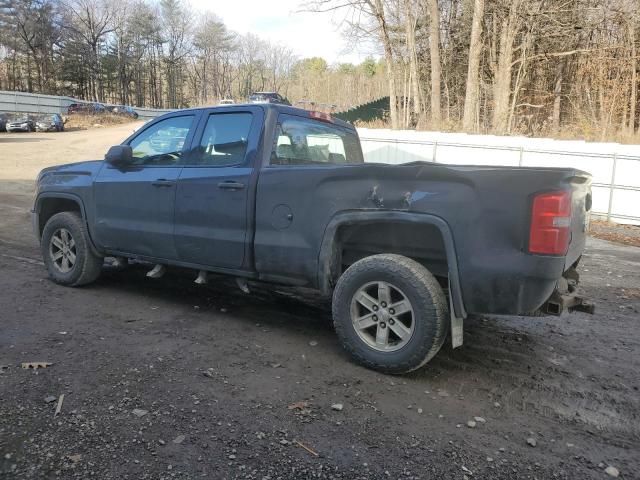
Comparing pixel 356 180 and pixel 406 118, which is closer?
pixel 356 180

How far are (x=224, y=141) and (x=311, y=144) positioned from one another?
0.78 meters

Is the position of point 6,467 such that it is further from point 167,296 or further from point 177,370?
point 167,296

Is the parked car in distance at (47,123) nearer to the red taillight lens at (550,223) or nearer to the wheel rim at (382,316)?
the wheel rim at (382,316)

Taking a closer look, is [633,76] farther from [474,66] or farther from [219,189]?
[219,189]

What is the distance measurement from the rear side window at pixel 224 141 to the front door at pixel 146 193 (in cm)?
20

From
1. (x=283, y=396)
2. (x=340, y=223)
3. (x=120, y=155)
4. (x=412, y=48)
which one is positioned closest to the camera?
(x=283, y=396)

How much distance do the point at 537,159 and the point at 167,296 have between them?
11117 millimetres

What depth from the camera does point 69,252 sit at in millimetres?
5699

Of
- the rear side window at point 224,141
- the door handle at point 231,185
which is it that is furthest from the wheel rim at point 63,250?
the door handle at point 231,185

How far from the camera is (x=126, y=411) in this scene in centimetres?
312

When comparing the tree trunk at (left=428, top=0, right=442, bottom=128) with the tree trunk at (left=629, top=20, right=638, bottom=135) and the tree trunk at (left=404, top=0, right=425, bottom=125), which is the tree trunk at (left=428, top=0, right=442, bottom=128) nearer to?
the tree trunk at (left=404, top=0, right=425, bottom=125)

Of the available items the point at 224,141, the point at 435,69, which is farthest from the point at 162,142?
the point at 435,69

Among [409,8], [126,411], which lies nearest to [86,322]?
[126,411]

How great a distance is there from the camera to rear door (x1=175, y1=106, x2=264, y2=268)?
4.40 m
